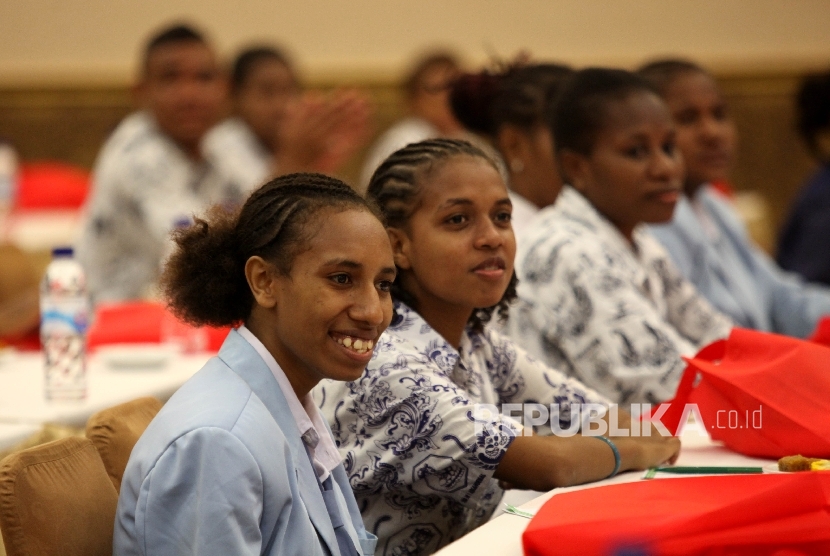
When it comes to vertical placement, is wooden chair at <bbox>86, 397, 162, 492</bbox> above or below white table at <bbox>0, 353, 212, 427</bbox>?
above

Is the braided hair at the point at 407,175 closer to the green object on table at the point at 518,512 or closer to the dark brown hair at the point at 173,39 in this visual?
the green object on table at the point at 518,512

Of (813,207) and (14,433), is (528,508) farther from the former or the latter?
(813,207)

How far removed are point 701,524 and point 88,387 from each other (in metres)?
1.67

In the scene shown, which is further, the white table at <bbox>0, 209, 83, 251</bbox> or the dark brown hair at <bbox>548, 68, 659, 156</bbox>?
the white table at <bbox>0, 209, 83, 251</bbox>

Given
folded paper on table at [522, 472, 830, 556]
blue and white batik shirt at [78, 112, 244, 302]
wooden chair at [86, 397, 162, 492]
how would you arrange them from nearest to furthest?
folded paper on table at [522, 472, 830, 556] < wooden chair at [86, 397, 162, 492] < blue and white batik shirt at [78, 112, 244, 302]

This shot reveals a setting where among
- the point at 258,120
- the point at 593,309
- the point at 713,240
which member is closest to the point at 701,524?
the point at 593,309

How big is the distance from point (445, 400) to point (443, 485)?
15cm

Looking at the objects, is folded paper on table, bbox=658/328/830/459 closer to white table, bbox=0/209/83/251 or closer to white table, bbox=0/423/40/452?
white table, bbox=0/423/40/452

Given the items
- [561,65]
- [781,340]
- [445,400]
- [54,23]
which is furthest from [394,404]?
[54,23]

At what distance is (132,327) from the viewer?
10.2 feet

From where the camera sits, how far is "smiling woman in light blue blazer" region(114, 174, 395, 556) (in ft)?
4.40

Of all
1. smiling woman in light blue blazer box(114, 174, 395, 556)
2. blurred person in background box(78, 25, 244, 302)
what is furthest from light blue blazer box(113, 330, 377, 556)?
blurred person in background box(78, 25, 244, 302)

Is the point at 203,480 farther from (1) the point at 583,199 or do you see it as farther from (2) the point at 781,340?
(1) the point at 583,199

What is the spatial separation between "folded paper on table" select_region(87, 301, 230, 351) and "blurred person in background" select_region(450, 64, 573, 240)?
923 millimetres
